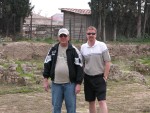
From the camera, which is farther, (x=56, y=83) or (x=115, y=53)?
(x=115, y=53)

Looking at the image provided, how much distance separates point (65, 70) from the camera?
242 inches

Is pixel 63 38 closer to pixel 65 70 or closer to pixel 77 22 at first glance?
pixel 65 70

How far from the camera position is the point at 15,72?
12.9 m

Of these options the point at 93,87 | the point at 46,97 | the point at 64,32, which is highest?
the point at 64,32

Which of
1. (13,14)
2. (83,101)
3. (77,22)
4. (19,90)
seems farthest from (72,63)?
(77,22)

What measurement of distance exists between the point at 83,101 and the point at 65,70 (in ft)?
12.4

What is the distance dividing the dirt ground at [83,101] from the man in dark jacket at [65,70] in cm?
226

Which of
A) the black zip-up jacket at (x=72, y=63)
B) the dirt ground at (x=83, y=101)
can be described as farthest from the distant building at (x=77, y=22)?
the black zip-up jacket at (x=72, y=63)

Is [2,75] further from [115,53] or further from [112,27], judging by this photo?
[112,27]

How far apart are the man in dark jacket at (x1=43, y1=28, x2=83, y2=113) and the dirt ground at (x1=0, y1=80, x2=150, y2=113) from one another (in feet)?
7.40

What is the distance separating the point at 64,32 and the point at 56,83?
2.82 ft

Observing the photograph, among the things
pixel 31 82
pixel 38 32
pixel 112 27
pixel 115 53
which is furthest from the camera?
pixel 112 27

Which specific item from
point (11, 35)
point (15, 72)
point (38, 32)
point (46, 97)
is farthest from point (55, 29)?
point (46, 97)

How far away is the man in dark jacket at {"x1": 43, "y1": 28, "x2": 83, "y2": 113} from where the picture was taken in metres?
6.18
